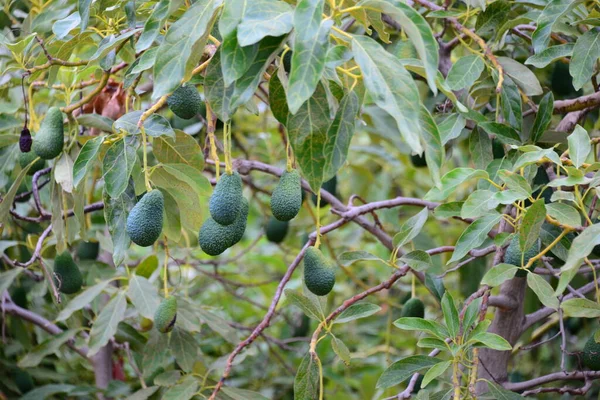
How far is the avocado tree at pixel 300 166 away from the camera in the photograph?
1.08 metres

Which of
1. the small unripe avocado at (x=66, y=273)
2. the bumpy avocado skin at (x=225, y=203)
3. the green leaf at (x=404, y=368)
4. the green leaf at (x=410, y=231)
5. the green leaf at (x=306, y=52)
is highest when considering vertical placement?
the green leaf at (x=306, y=52)

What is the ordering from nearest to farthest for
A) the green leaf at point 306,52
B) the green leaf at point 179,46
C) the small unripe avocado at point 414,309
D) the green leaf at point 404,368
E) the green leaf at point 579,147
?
the green leaf at point 306,52, the green leaf at point 179,46, the green leaf at point 579,147, the green leaf at point 404,368, the small unripe avocado at point 414,309

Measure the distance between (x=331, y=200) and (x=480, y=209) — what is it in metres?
0.69

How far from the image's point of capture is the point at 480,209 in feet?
4.28

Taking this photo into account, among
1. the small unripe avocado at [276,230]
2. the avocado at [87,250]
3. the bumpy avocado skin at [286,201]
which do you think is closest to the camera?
the bumpy avocado skin at [286,201]

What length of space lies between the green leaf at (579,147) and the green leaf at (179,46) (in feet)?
2.09

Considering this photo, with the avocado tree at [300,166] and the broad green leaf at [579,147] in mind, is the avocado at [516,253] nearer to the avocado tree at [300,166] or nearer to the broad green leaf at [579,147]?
the avocado tree at [300,166]

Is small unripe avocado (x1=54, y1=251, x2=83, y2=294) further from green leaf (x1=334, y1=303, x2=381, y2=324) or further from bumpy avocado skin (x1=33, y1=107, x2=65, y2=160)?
green leaf (x1=334, y1=303, x2=381, y2=324)

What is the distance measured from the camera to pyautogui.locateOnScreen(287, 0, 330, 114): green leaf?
95 centimetres

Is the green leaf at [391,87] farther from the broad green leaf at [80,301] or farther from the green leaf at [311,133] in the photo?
the broad green leaf at [80,301]

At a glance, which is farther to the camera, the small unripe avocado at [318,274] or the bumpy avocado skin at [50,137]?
the bumpy avocado skin at [50,137]

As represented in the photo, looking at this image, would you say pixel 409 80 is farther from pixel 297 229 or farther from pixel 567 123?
pixel 297 229

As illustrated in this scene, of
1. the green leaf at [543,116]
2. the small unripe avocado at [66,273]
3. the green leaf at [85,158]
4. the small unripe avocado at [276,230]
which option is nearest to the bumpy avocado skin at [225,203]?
the green leaf at [85,158]

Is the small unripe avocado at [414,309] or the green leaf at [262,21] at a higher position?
the green leaf at [262,21]
